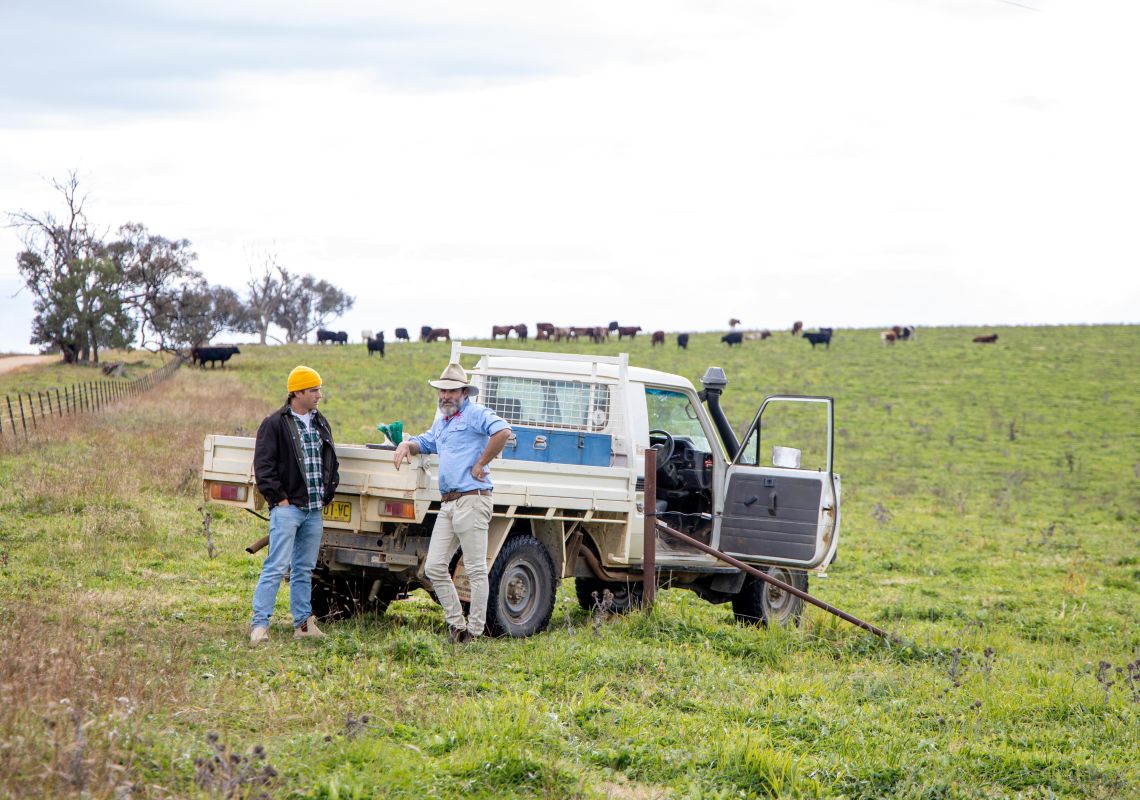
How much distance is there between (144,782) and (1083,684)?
267 inches

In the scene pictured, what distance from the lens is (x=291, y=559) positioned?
844 centimetres

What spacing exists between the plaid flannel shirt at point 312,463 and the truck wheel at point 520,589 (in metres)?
1.51

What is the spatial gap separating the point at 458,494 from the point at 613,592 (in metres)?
2.95

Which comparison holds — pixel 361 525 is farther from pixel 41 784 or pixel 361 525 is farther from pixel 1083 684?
pixel 1083 684

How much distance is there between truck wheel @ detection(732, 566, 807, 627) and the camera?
1080cm

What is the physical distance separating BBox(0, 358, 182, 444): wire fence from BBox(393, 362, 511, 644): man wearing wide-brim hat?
12.6 meters

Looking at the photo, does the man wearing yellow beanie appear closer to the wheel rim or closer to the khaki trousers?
the khaki trousers

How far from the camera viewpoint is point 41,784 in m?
4.44

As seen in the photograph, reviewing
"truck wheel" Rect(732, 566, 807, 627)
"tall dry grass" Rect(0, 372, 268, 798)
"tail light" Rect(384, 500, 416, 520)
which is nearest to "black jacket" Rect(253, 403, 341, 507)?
"tail light" Rect(384, 500, 416, 520)

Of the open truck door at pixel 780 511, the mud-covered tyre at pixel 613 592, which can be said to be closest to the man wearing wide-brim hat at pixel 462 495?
the mud-covered tyre at pixel 613 592

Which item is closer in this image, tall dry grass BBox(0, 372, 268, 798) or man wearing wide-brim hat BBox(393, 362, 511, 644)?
tall dry grass BBox(0, 372, 268, 798)

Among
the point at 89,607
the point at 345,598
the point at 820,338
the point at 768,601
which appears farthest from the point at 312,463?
the point at 820,338

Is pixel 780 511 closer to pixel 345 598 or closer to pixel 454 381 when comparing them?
pixel 454 381

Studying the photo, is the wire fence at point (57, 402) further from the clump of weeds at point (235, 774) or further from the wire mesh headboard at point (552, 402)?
the clump of weeds at point (235, 774)
